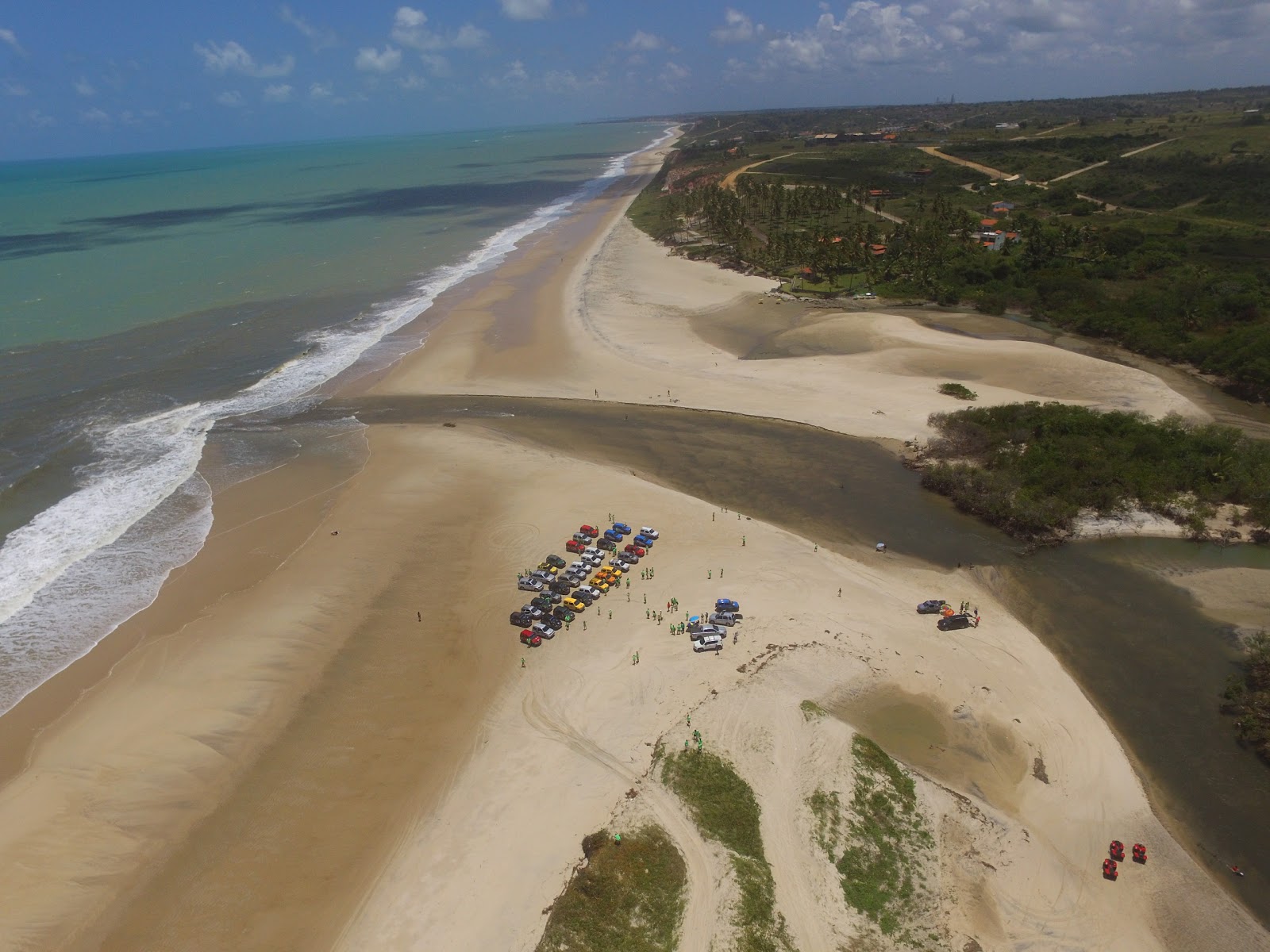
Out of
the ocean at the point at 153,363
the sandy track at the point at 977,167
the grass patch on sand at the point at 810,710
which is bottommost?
Answer: the grass patch on sand at the point at 810,710

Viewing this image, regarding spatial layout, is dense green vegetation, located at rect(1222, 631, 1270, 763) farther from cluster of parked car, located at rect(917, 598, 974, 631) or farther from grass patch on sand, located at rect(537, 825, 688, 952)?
grass patch on sand, located at rect(537, 825, 688, 952)

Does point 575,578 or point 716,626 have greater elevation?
point 575,578

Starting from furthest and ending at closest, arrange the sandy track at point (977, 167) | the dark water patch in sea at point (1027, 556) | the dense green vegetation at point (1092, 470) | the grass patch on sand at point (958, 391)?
the sandy track at point (977, 167), the grass patch on sand at point (958, 391), the dense green vegetation at point (1092, 470), the dark water patch in sea at point (1027, 556)

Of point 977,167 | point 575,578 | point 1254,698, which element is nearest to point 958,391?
point 1254,698

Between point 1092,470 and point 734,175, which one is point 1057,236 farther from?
point 734,175

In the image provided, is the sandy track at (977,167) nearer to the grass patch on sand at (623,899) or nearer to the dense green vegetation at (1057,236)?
the dense green vegetation at (1057,236)

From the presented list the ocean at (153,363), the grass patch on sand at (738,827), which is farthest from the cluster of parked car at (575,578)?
the ocean at (153,363)

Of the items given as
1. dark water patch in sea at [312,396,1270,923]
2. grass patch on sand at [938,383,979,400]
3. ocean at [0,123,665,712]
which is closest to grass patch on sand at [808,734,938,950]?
dark water patch in sea at [312,396,1270,923]
